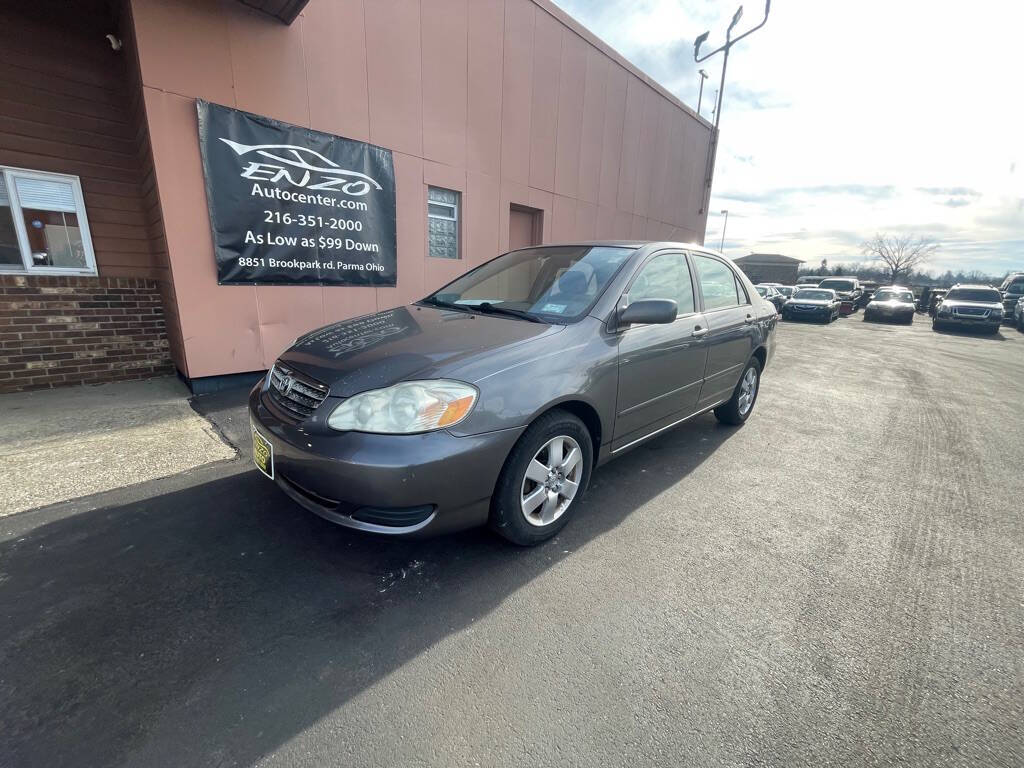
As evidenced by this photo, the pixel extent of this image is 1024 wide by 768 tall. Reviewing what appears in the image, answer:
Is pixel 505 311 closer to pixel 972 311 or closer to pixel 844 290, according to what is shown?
pixel 972 311

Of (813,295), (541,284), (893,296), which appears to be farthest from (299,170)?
(893,296)

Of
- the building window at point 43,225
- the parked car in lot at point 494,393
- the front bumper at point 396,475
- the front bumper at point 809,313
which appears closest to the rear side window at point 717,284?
the parked car in lot at point 494,393

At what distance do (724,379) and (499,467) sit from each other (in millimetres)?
2588

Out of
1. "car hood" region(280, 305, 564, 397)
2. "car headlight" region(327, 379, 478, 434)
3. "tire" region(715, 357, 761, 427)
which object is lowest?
"tire" region(715, 357, 761, 427)

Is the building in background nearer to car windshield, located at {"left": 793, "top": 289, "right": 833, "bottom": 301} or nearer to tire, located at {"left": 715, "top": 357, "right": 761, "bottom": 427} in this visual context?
car windshield, located at {"left": 793, "top": 289, "right": 833, "bottom": 301}

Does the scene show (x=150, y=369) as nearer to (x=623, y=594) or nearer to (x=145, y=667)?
(x=145, y=667)

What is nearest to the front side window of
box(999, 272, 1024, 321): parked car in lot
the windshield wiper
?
the windshield wiper

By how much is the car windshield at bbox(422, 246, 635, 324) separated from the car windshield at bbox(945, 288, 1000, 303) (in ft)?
65.2

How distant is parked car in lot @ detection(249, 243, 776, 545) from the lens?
6.35 ft

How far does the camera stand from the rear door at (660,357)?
2.75m

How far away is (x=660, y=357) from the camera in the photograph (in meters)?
2.94

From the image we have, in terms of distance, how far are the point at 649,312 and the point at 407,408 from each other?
147 centimetres

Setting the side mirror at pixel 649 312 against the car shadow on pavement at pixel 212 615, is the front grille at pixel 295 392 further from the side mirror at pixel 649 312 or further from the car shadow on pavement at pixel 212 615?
the side mirror at pixel 649 312

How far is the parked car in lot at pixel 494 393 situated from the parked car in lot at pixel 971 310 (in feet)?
58.0
